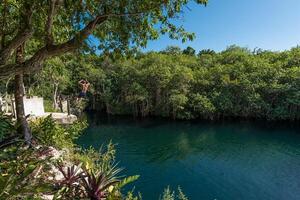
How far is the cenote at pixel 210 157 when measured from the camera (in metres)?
12.7

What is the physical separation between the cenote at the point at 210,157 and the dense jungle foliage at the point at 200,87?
2.23 metres

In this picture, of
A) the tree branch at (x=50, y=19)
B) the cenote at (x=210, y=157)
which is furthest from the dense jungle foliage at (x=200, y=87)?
the tree branch at (x=50, y=19)

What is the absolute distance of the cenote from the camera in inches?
500

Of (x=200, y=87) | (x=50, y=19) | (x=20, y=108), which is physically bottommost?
(x=20, y=108)

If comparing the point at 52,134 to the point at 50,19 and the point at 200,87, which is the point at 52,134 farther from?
the point at 200,87

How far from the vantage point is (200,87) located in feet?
107

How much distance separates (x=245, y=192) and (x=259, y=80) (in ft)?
67.6

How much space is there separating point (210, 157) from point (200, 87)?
16092 millimetres

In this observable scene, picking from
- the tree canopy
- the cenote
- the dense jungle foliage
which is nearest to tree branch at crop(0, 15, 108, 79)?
the tree canopy

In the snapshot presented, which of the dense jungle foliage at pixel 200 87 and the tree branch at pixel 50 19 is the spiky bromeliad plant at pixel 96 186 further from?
the dense jungle foliage at pixel 200 87

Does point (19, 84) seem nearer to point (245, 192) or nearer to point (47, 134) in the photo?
point (47, 134)

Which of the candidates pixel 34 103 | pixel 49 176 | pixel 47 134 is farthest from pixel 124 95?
pixel 49 176

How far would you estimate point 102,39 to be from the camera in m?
6.75

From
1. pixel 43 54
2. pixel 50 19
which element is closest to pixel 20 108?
pixel 43 54
